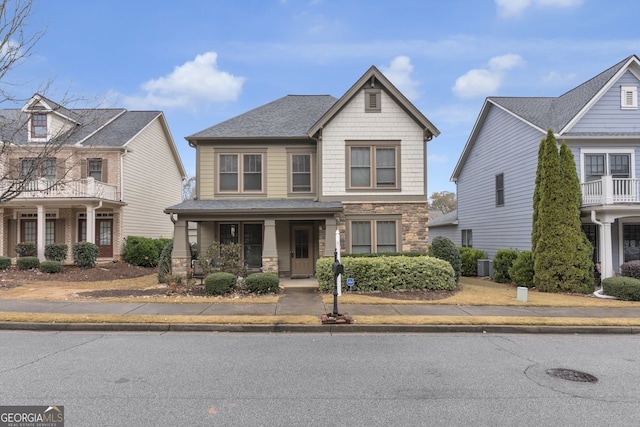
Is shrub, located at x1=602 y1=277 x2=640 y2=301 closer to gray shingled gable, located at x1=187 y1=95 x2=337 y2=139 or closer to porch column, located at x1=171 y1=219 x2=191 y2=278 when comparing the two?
gray shingled gable, located at x1=187 y1=95 x2=337 y2=139

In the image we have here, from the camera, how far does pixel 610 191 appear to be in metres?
14.1

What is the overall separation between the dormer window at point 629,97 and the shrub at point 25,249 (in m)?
28.3

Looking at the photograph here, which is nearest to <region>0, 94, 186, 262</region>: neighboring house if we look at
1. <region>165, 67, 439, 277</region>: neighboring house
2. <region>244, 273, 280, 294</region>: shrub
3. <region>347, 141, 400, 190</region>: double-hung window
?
<region>165, 67, 439, 277</region>: neighboring house

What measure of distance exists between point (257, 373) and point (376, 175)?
36.5 ft

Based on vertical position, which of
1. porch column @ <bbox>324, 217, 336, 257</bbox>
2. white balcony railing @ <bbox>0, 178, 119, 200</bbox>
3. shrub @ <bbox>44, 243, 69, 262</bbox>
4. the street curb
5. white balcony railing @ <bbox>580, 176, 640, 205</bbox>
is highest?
white balcony railing @ <bbox>0, 178, 119, 200</bbox>

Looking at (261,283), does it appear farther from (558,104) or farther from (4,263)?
(558,104)

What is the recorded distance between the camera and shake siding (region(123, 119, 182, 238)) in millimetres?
22438

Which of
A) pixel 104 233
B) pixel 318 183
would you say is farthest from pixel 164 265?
pixel 104 233

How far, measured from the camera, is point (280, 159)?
16.2 m

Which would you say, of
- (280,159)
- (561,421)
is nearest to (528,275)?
(280,159)

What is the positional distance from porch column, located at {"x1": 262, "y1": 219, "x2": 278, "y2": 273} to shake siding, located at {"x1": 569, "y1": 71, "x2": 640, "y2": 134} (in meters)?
13.0

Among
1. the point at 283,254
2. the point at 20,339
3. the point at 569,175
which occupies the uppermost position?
the point at 569,175

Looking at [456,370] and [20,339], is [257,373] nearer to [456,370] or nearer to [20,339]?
[456,370]

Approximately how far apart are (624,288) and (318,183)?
10.7 m
